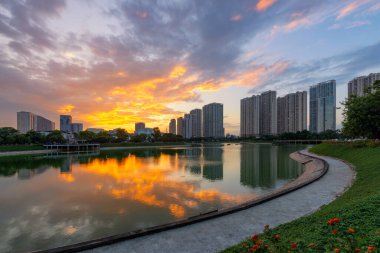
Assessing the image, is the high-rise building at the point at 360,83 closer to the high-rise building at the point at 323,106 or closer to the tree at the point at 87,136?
the high-rise building at the point at 323,106

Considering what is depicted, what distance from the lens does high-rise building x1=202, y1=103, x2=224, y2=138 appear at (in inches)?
5561

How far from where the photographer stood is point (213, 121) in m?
142

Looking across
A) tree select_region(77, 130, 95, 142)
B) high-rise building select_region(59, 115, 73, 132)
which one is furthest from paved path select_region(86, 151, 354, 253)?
high-rise building select_region(59, 115, 73, 132)

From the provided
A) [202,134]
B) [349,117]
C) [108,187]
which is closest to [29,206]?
[108,187]

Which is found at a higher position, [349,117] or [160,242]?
[349,117]

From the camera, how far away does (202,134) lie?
5822 inches

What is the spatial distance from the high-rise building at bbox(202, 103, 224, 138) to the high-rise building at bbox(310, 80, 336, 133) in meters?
57.5

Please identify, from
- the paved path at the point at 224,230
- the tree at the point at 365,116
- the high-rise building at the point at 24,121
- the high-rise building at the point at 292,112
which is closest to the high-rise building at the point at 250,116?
the high-rise building at the point at 292,112

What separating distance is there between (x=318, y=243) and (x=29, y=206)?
44.3ft

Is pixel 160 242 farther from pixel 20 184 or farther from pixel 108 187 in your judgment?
pixel 20 184

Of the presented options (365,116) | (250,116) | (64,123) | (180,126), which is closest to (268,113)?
(250,116)

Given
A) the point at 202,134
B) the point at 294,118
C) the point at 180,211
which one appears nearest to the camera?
the point at 180,211

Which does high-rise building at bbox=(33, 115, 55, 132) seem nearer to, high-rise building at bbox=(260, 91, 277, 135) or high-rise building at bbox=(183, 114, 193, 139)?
high-rise building at bbox=(183, 114, 193, 139)

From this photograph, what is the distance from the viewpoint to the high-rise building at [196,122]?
15012 cm
